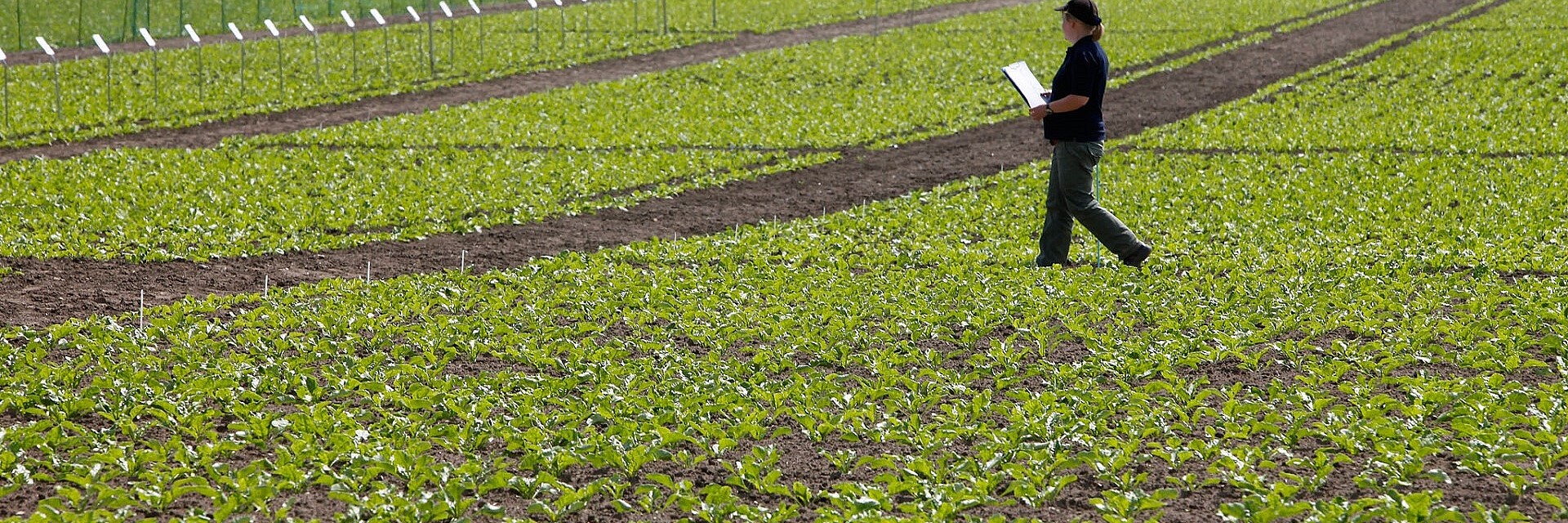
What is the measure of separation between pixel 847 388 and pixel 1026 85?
327 cm

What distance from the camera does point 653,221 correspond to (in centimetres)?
1448

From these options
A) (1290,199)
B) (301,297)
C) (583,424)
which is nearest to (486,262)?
(301,297)

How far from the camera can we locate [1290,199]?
14227 mm

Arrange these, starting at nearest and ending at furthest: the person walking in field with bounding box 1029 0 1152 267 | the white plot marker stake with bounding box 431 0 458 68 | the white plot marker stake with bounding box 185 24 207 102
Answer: the person walking in field with bounding box 1029 0 1152 267
the white plot marker stake with bounding box 185 24 207 102
the white plot marker stake with bounding box 431 0 458 68

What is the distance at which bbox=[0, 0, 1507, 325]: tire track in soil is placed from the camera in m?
11.5

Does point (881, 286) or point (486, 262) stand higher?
point (486, 262)

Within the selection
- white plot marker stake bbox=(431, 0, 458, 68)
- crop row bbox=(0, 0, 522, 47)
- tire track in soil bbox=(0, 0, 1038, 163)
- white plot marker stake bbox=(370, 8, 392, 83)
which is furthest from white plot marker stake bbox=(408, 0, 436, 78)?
crop row bbox=(0, 0, 522, 47)

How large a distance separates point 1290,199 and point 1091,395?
7.10 meters

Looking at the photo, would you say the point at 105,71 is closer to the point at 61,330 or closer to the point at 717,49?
the point at 717,49

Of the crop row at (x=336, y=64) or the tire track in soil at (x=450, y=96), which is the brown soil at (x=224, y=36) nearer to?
the crop row at (x=336, y=64)

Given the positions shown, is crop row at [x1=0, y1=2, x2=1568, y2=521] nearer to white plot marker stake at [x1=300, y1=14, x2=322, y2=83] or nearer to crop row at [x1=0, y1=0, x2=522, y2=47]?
white plot marker stake at [x1=300, y1=14, x2=322, y2=83]

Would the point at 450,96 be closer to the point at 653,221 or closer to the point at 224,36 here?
the point at 653,221

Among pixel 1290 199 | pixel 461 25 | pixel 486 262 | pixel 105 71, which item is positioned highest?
pixel 461 25

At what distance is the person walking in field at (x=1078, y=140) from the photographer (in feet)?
34.8
